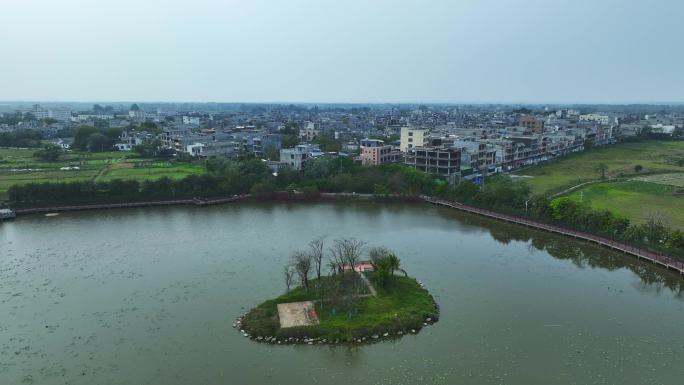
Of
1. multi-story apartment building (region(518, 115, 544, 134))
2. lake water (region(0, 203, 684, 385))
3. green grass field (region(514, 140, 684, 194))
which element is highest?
multi-story apartment building (region(518, 115, 544, 134))

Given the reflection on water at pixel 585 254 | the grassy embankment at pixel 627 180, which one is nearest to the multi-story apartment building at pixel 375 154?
the grassy embankment at pixel 627 180

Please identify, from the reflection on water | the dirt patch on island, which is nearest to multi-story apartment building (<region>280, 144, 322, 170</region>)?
the reflection on water

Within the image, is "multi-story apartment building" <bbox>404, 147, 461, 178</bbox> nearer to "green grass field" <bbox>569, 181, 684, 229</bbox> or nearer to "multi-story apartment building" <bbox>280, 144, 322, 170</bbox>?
"multi-story apartment building" <bbox>280, 144, 322, 170</bbox>

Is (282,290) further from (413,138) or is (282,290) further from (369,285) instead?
(413,138)

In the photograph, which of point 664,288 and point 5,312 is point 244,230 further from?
point 664,288

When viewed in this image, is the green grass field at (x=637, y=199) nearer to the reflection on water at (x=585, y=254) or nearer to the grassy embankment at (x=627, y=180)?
the grassy embankment at (x=627, y=180)

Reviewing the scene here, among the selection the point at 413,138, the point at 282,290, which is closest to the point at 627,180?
the point at 413,138

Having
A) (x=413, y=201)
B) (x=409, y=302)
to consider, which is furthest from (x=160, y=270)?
(x=413, y=201)
